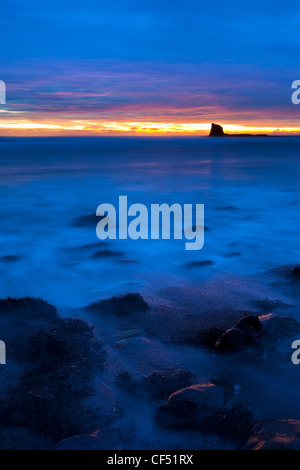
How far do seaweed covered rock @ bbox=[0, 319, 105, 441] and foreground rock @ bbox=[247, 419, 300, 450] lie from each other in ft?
4.01

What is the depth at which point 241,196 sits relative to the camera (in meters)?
14.7

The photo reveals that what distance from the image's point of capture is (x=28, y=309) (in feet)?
15.4

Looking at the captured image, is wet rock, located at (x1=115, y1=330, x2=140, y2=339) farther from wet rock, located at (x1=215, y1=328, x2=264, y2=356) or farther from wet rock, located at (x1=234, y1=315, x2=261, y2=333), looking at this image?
wet rock, located at (x1=234, y1=315, x2=261, y2=333)

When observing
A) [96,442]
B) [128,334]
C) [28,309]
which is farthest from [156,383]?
[28,309]

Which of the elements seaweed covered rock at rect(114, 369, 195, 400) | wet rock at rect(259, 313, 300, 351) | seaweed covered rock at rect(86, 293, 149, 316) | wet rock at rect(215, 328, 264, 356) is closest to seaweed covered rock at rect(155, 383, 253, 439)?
seaweed covered rock at rect(114, 369, 195, 400)

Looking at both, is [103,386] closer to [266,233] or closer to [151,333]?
[151,333]

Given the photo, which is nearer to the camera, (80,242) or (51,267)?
(51,267)

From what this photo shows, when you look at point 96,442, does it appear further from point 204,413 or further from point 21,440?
point 204,413

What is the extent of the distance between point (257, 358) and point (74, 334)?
75.7 inches

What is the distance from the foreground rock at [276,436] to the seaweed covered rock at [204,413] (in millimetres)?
83

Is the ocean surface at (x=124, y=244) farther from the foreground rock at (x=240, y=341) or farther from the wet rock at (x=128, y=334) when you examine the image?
the foreground rock at (x=240, y=341)

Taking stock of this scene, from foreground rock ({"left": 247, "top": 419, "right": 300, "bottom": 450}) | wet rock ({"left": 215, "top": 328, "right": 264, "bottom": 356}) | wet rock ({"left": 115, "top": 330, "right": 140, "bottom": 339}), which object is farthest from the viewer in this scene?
wet rock ({"left": 115, "top": 330, "right": 140, "bottom": 339})

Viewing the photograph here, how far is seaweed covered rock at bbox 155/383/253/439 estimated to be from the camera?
9.53 feet
